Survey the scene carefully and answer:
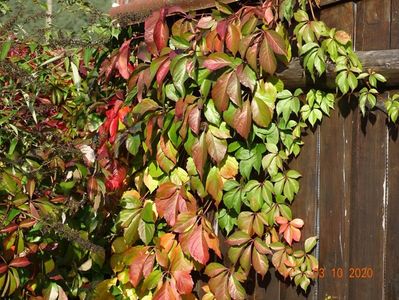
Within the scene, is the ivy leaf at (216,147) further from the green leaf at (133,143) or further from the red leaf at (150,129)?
the green leaf at (133,143)

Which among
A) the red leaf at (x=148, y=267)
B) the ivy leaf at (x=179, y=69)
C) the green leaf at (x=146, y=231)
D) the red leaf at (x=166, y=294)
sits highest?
the ivy leaf at (x=179, y=69)

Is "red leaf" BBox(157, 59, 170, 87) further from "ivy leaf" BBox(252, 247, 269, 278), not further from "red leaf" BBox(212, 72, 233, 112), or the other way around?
"ivy leaf" BBox(252, 247, 269, 278)

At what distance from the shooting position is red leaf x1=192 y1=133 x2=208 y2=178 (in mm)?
2842

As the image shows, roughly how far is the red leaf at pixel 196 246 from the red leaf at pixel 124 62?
813mm

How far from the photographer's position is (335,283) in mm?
2830

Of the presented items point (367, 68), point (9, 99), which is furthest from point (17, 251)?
point (367, 68)

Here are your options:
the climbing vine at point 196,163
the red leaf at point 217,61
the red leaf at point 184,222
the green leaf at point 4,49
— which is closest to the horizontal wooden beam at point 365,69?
the climbing vine at point 196,163

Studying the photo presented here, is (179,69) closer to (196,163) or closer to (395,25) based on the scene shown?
(196,163)

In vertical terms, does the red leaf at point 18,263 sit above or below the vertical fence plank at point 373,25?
below

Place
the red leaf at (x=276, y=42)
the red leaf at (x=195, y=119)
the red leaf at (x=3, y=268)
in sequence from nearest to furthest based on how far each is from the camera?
the red leaf at (x=3, y=268), the red leaf at (x=276, y=42), the red leaf at (x=195, y=119)

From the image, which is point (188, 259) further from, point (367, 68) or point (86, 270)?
point (367, 68)

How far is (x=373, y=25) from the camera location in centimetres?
272

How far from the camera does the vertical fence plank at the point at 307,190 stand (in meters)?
2.89

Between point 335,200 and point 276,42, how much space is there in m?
0.68
